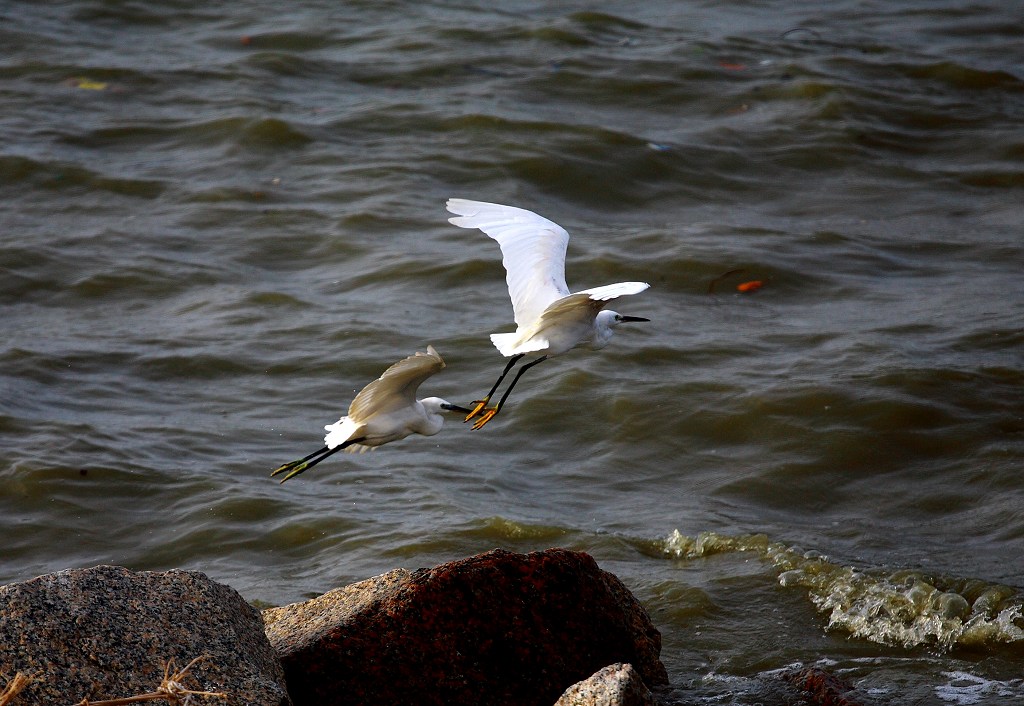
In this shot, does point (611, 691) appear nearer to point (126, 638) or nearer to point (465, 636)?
point (465, 636)

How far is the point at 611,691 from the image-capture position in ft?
11.7

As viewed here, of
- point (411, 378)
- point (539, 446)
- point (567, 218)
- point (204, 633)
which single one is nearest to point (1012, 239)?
point (567, 218)

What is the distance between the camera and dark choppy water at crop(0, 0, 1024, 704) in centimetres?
617

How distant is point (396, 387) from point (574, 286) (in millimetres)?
4610

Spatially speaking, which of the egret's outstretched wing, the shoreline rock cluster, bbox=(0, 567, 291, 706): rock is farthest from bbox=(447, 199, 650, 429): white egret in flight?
bbox=(0, 567, 291, 706): rock

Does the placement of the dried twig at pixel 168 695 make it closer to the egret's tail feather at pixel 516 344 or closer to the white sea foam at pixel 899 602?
the egret's tail feather at pixel 516 344

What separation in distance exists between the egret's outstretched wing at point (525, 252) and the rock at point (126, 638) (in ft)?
6.18

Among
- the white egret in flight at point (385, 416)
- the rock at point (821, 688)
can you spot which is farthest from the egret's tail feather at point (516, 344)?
the rock at point (821, 688)

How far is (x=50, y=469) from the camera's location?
276 inches

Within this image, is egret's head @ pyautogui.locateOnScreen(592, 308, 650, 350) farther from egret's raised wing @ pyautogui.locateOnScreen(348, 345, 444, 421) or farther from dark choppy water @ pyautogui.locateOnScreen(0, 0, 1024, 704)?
dark choppy water @ pyautogui.locateOnScreen(0, 0, 1024, 704)

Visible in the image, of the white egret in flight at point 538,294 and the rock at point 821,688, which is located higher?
the white egret in flight at point 538,294

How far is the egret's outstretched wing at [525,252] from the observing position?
528 cm

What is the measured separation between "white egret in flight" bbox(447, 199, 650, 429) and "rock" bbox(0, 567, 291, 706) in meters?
1.66

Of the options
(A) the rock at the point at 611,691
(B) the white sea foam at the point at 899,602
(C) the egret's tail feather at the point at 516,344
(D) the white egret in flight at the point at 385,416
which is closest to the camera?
(A) the rock at the point at 611,691
